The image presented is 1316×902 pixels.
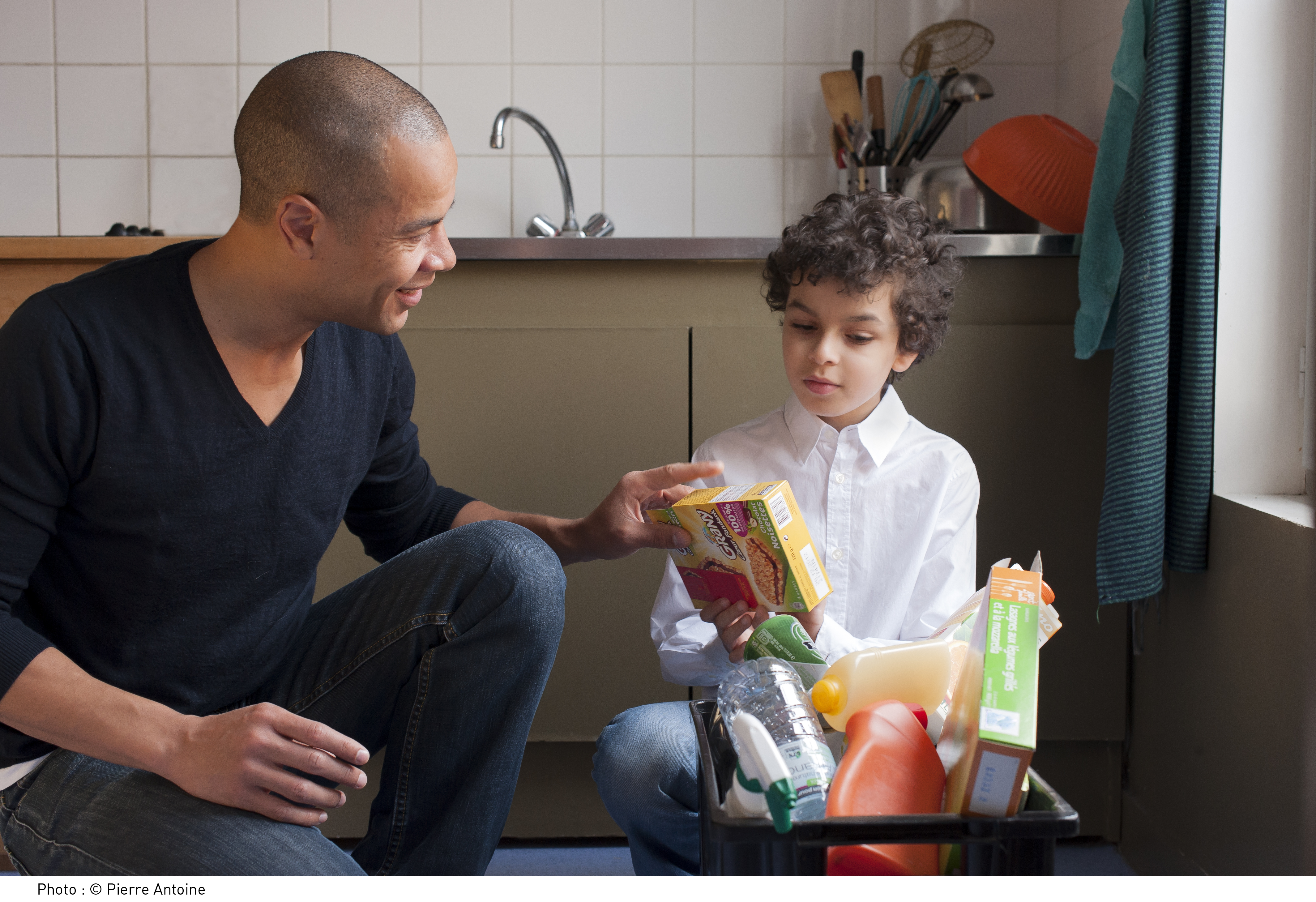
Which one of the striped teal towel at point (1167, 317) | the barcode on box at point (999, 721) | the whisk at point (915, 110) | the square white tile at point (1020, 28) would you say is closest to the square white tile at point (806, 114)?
the whisk at point (915, 110)

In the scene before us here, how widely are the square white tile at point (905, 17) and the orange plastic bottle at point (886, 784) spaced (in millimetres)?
1659

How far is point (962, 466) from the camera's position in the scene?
1246mm

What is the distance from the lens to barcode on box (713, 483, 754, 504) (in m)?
0.89

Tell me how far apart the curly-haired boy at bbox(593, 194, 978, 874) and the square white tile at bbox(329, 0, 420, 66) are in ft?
3.84

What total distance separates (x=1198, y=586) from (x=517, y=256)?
3.37ft

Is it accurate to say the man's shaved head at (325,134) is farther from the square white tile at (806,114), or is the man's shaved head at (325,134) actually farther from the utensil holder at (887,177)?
the square white tile at (806,114)

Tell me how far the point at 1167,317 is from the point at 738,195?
1008 mm

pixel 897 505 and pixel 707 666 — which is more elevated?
pixel 897 505

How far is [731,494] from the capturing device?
0.92m

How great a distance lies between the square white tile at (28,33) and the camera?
205cm

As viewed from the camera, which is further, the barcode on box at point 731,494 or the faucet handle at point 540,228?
the faucet handle at point 540,228

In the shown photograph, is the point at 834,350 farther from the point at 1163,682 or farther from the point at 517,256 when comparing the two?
the point at 1163,682

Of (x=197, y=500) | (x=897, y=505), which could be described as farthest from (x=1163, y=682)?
(x=197, y=500)

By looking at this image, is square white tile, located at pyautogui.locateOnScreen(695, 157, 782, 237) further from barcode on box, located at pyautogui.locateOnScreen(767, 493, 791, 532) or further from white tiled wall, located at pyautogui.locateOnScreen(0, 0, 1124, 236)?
barcode on box, located at pyautogui.locateOnScreen(767, 493, 791, 532)
